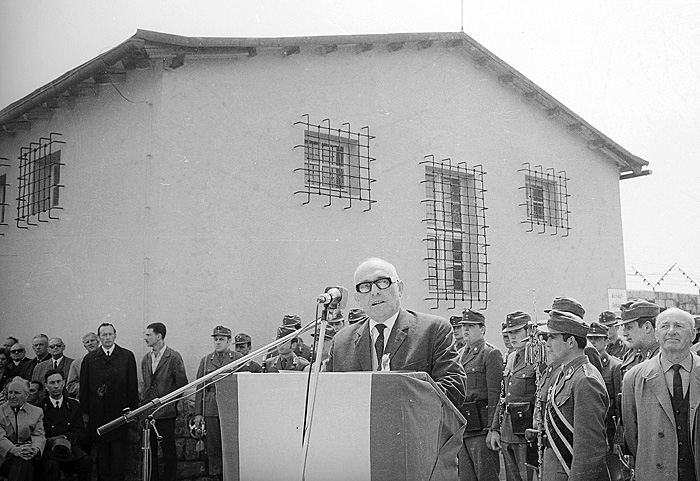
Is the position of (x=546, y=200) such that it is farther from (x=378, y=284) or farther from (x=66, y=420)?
(x=66, y=420)

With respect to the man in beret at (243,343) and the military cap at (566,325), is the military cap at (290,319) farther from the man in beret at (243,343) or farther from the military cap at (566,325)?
the military cap at (566,325)

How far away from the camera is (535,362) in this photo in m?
4.18

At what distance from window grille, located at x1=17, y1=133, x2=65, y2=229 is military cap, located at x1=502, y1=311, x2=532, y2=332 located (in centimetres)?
284

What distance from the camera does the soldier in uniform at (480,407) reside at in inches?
177

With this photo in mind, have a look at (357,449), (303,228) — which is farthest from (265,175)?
(357,449)

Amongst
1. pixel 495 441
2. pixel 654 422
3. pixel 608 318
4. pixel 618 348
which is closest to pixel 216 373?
pixel 654 422

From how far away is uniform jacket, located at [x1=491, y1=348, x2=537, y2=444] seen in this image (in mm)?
4129

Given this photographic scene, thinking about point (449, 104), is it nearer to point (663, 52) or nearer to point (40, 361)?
point (663, 52)

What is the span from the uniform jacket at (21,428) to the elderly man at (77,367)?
0.21 metres

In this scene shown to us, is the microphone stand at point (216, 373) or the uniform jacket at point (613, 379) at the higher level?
the microphone stand at point (216, 373)

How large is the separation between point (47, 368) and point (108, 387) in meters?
0.39

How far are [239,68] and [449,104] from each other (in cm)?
136

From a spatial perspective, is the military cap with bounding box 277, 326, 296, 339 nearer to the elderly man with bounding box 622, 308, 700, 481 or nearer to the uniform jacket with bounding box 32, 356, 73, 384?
the uniform jacket with bounding box 32, 356, 73, 384

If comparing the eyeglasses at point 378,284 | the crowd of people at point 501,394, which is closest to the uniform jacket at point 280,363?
the crowd of people at point 501,394
